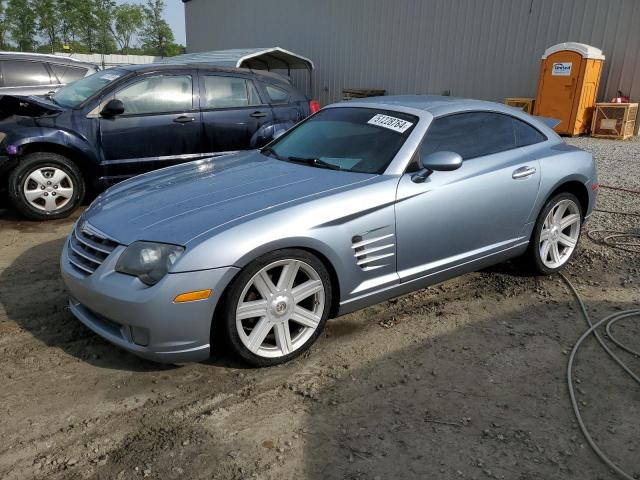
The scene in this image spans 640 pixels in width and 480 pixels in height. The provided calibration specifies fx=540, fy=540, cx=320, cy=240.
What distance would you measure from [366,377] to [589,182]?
279 cm

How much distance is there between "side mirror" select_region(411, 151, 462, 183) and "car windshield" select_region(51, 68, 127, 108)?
167 inches

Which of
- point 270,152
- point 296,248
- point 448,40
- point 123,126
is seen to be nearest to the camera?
point 296,248

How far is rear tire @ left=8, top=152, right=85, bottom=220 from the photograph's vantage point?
18.3 ft

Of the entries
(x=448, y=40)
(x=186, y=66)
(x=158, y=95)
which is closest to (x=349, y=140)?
(x=158, y=95)

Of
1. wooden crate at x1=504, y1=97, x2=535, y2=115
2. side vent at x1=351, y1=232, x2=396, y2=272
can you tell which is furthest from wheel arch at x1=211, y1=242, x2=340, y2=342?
wooden crate at x1=504, y1=97, x2=535, y2=115

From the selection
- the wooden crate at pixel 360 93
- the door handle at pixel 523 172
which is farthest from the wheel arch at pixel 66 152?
the wooden crate at pixel 360 93

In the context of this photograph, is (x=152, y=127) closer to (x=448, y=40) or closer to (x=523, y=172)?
(x=523, y=172)

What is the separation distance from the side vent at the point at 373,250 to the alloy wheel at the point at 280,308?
299 millimetres

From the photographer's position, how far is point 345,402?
2750 mm

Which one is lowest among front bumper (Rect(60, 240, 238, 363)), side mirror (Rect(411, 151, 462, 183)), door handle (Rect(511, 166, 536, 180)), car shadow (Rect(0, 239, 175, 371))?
car shadow (Rect(0, 239, 175, 371))

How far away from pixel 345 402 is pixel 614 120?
10922 millimetres

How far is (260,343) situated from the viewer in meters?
2.98

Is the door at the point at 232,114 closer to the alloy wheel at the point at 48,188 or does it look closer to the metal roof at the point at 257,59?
the alloy wheel at the point at 48,188

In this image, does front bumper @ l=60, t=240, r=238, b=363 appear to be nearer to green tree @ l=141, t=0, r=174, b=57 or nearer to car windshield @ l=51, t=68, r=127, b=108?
car windshield @ l=51, t=68, r=127, b=108
